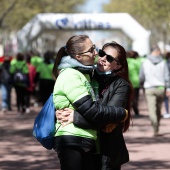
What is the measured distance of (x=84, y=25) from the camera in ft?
101

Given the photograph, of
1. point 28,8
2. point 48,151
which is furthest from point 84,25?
point 28,8

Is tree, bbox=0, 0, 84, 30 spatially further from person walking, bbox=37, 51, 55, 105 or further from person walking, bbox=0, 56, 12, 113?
person walking, bbox=0, 56, 12, 113

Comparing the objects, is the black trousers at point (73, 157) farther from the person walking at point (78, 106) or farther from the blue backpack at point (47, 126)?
the blue backpack at point (47, 126)

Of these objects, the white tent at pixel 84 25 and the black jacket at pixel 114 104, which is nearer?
the black jacket at pixel 114 104

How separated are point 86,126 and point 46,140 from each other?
346 millimetres

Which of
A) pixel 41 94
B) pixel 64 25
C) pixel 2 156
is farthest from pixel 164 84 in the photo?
pixel 64 25

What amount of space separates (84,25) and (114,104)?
25.8 m

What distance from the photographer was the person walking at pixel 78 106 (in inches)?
192

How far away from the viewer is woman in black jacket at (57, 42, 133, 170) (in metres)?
A: 5.07

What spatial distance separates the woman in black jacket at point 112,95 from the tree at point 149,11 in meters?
28.4

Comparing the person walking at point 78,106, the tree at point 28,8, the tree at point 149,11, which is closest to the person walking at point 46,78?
the tree at point 149,11

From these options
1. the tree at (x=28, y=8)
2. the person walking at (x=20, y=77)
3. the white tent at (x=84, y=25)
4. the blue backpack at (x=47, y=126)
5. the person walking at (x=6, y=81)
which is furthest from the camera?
the tree at (x=28, y=8)

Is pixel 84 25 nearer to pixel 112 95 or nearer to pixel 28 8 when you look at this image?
pixel 28 8

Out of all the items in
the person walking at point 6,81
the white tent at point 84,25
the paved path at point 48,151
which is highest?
the white tent at point 84,25
